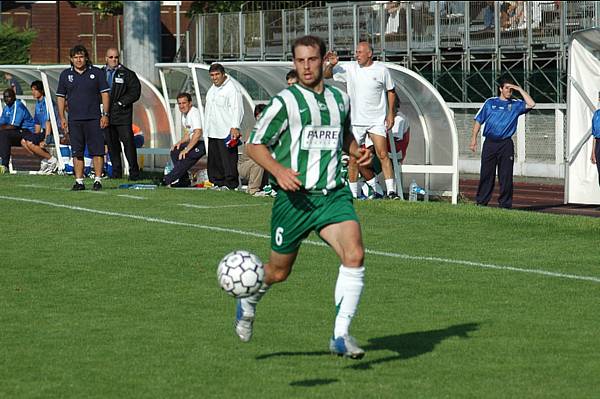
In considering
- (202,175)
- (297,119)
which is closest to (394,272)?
(297,119)

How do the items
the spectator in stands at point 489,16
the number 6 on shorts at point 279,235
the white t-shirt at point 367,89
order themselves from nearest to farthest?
the number 6 on shorts at point 279,235 < the white t-shirt at point 367,89 < the spectator in stands at point 489,16

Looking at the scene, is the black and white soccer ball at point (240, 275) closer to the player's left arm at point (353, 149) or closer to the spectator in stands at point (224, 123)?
the player's left arm at point (353, 149)

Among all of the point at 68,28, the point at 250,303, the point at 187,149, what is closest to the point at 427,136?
the point at 187,149

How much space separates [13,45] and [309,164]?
48322 millimetres

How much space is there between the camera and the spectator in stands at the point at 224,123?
19.9m

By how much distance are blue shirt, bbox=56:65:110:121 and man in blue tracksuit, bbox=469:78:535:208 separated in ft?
17.6

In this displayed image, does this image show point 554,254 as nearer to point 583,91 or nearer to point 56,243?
point 56,243

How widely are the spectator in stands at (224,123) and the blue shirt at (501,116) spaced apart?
3.63m

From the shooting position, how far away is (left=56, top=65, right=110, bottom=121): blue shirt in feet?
63.3

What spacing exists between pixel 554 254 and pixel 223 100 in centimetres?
802

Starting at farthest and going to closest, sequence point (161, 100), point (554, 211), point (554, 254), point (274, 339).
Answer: point (161, 100) < point (554, 211) < point (554, 254) < point (274, 339)

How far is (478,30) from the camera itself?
29312mm

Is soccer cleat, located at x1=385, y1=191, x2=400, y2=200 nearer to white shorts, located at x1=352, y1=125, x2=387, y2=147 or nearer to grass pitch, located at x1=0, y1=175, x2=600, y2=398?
white shorts, located at x1=352, y1=125, x2=387, y2=147

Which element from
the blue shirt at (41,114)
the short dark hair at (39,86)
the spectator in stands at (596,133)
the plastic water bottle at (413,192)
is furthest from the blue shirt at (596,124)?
the short dark hair at (39,86)
